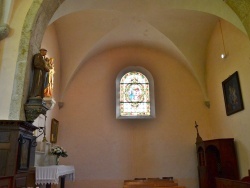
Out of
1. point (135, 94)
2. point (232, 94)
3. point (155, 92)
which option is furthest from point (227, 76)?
point (135, 94)

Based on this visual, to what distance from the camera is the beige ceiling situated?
22.6 feet

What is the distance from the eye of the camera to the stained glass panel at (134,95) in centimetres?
943

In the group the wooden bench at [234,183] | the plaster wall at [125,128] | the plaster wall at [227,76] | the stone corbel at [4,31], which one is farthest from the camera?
the plaster wall at [125,128]

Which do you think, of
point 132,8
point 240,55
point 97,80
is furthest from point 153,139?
point 132,8

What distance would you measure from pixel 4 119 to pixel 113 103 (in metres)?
5.86

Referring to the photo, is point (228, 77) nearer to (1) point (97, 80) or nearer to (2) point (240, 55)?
(2) point (240, 55)

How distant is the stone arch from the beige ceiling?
2.05 meters

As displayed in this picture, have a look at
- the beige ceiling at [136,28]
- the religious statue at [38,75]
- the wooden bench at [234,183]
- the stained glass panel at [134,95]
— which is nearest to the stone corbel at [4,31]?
the religious statue at [38,75]

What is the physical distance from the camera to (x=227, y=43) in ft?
25.6

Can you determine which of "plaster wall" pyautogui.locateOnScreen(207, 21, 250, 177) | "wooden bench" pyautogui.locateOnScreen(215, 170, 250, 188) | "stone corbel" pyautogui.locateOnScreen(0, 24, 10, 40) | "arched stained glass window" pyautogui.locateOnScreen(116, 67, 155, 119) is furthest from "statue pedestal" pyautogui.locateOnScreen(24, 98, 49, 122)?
"plaster wall" pyautogui.locateOnScreen(207, 21, 250, 177)

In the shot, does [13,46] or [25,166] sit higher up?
[13,46]

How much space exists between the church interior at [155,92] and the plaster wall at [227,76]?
30 millimetres

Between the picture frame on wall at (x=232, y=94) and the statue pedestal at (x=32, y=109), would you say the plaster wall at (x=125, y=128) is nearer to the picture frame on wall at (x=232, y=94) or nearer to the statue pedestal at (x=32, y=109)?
the picture frame on wall at (x=232, y=94)

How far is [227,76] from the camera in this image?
788cm
